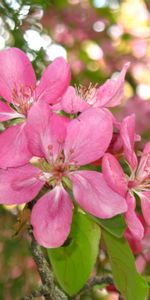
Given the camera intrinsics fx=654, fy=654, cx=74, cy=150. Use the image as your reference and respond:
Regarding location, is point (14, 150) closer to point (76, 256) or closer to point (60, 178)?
point (60, 178)

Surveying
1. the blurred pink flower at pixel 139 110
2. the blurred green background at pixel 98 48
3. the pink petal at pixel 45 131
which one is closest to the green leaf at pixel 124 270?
the pink petal at pixel 45 131

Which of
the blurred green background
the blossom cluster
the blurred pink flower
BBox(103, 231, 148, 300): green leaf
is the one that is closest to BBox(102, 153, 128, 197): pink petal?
the blossom cluster

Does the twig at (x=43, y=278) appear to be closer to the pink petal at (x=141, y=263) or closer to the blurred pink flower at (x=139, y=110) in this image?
the pink petal at (x=141, y=263)

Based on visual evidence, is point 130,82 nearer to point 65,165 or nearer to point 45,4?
point 45,4

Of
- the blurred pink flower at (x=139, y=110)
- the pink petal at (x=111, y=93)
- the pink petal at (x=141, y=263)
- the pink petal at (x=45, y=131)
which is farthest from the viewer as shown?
the blurred pink flower at (x=139, y=110)

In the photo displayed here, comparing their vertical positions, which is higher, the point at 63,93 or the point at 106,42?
the point at 63,93

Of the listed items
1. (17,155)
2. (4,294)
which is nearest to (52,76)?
(17,155)

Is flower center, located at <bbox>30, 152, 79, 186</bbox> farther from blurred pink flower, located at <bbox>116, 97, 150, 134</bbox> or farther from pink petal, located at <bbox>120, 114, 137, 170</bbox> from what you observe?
blurred pink flower, located at <bbox>116, 97, 150, 134</bbox>

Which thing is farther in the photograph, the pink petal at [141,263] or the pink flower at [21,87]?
the pink petal at [141,263]
